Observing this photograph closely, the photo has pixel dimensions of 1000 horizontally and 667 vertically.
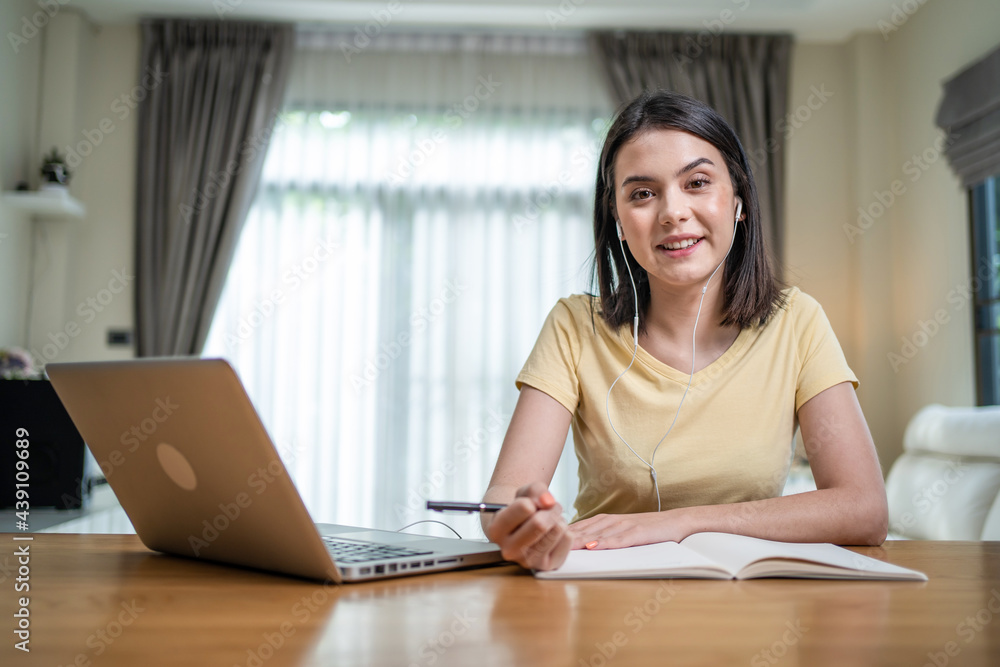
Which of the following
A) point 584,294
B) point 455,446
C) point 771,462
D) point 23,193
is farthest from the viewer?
point 455,446

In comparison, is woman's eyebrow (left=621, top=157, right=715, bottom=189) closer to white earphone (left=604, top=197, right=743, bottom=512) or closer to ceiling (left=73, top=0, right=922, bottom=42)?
white earphone (left=604, top=197, right=743, bottom=512)

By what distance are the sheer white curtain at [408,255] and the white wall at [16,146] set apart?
3.02 feet

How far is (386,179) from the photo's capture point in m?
4.14

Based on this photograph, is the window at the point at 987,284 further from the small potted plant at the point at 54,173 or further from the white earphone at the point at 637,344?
the small potted plant at the point at 54,173

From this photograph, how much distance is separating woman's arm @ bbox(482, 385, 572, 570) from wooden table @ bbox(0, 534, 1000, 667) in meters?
0.03

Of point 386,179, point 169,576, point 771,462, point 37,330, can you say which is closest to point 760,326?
point 771,462

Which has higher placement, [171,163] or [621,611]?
[171,163]

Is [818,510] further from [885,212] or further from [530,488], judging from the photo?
[885,212]

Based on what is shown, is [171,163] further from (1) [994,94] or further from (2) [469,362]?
(1) [994,94]

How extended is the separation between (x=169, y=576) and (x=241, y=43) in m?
3.84

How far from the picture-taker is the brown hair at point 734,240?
1.36 meters

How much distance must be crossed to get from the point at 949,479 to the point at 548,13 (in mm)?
2765

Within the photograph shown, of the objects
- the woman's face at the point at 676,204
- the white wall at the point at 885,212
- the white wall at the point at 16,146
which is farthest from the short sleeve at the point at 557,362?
the white wall at the point at 16,146

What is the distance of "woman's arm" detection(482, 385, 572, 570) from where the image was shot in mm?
739
